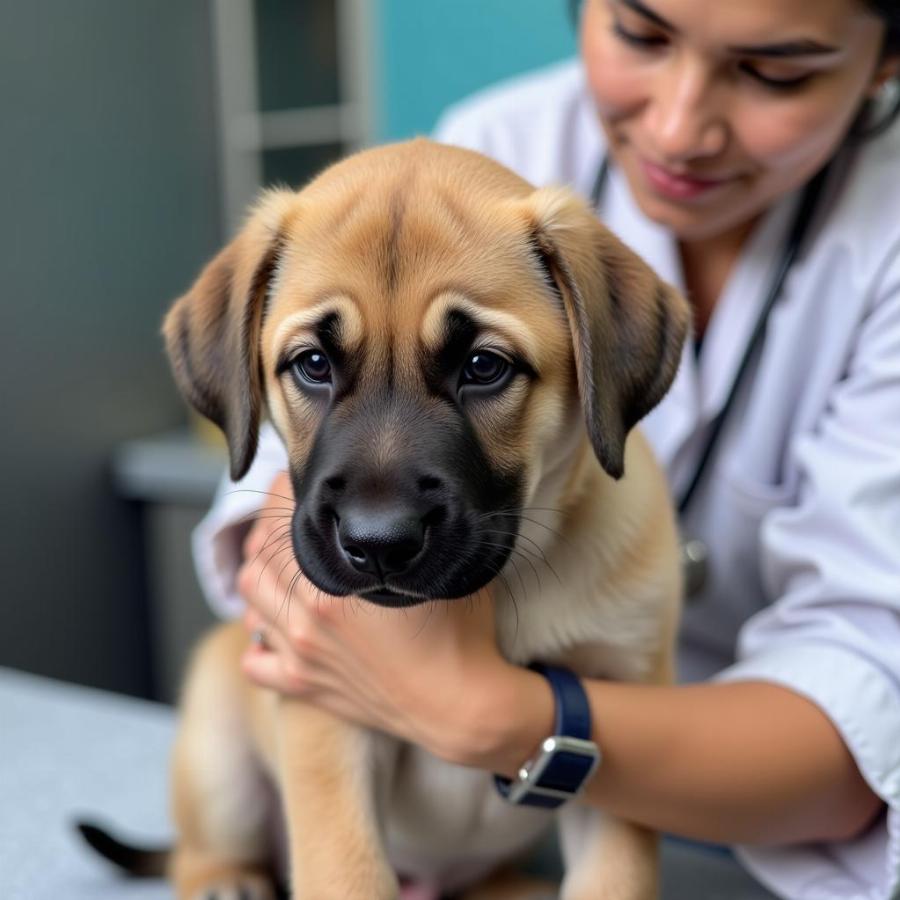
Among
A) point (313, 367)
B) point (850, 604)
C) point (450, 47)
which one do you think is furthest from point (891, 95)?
point (450, 47)

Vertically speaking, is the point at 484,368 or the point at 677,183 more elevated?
the point at 677,183

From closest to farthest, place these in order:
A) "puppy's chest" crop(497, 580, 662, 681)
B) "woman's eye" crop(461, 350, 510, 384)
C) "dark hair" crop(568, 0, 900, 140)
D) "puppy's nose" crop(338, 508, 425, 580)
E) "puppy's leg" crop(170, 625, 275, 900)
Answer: "puppy's nose" crop(338, 508, 425, 580) → "woman's eye" crop(461, 350, 510, 384) → "puppy's chest" crop(497, 580, 662, 681) → "dark hair" crop(568, 0, 900, 140) → "puppy's leg" crop(170, 625, 275, 900)

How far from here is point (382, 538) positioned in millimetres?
1051

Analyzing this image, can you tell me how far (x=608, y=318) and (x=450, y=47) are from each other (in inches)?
103

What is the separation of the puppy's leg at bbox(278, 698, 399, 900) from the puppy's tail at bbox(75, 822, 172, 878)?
1.16 feet

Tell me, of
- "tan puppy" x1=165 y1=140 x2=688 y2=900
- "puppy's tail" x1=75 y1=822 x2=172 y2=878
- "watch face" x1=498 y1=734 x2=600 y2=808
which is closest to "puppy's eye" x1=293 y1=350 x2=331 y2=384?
"tan puppy" x1=165 y1=140 x2=688 y2=900

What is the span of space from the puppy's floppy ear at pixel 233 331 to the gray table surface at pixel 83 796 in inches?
26.2

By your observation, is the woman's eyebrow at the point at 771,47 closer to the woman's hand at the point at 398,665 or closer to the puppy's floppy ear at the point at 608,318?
the puppy's floppy ear at the point at 608,318

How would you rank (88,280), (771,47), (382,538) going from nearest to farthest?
(382,538) → (771,47) → (88,280)

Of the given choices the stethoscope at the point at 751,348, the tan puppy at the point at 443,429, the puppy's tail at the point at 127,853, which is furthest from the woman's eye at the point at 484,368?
the puppy's tail at the point at 127,853

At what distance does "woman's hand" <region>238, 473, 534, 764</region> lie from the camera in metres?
1.24

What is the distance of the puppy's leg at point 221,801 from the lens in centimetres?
153

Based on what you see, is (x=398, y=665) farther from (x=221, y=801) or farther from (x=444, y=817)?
(x=221, y=801)

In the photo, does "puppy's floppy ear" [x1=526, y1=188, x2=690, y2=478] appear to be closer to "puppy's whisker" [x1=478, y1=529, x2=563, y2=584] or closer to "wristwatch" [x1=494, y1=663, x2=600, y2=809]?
"puppy's whisker" [x1=478, y1=529, x2=563, y2=584]
